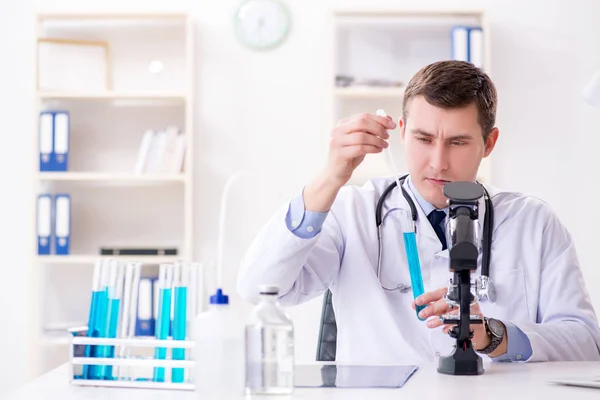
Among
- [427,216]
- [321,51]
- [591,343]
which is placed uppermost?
[321,51]

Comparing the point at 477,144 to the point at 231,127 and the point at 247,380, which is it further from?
the point at 231,127

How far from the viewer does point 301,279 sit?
6.13 ft

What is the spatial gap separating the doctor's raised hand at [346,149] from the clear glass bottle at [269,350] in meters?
0.44

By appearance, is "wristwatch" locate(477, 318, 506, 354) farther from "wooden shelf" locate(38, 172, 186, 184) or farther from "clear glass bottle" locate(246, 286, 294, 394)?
"wooden shelf" locate(38, 172, 186, 184)

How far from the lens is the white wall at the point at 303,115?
3.73m

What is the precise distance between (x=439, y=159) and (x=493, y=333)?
0.44 m

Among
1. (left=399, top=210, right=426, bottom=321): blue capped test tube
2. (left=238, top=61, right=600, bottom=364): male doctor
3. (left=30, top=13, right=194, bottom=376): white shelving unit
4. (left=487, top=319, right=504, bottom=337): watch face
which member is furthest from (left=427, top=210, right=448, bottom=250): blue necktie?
(left=30, top=13, right=194, bottom=376): white shelving unit

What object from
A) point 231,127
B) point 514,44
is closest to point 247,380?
point 231,127

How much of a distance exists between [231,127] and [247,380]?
2663 mm

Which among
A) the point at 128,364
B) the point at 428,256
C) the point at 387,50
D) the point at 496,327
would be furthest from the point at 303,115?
the point at 128,364

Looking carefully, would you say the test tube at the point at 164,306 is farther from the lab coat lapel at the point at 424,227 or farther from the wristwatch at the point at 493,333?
the lab coat lapel at the point at 424,227

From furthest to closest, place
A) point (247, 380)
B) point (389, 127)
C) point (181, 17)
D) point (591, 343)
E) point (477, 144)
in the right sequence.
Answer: point (181, 17), point (477, 144), point (591, 343), point (389, 127), point (247, 380)

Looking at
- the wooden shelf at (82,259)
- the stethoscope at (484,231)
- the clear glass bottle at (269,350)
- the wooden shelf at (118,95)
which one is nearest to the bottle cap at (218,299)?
the clear glass bottle at (269,350)

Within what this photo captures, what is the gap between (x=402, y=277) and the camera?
1844 mm
